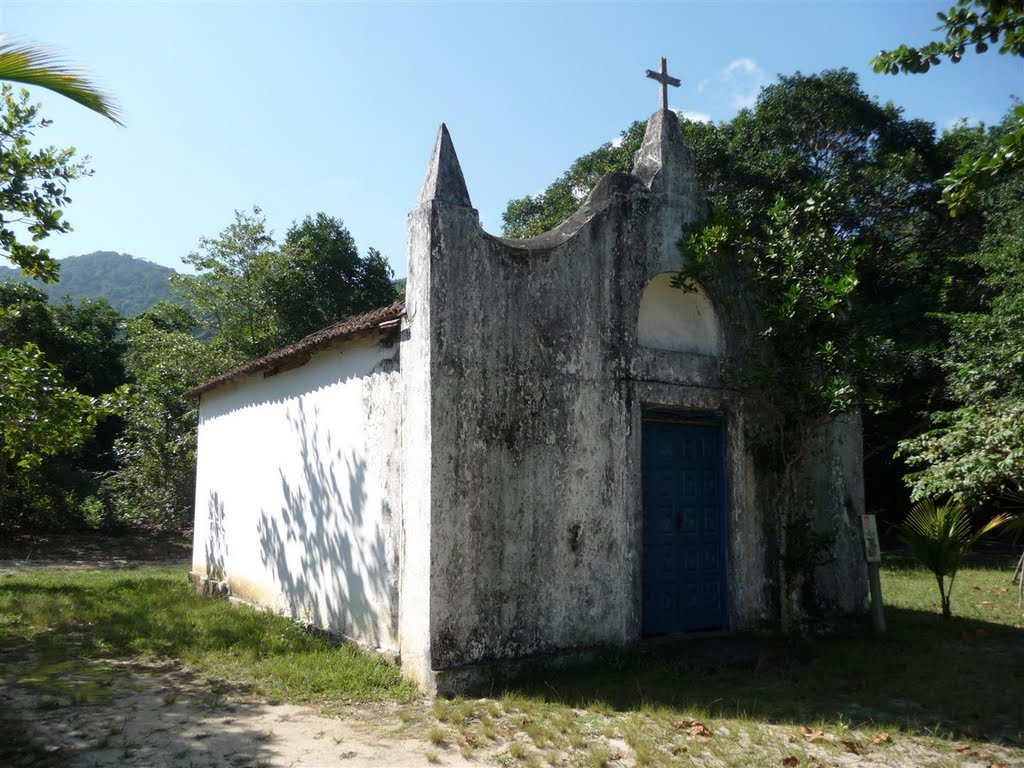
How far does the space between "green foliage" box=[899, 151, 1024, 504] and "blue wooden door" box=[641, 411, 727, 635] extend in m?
2.09

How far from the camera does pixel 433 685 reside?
6.55m

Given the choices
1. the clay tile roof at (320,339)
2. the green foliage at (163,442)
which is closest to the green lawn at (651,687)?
the clay tile roof at (320,339)

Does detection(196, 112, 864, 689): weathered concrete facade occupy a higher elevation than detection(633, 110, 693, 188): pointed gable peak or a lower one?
lower

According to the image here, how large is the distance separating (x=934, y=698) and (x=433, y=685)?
419 cm

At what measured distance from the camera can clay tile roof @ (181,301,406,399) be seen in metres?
7.72

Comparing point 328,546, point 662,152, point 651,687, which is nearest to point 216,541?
point 328,546

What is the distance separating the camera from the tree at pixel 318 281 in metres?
22.4

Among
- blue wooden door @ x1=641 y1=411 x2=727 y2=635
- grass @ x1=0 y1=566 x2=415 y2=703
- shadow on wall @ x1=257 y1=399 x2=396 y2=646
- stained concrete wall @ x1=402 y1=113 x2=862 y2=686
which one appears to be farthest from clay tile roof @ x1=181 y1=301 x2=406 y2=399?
grass @ x1=0 y1=566 x2=415 y2=703

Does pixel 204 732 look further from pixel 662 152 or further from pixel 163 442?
pixel 163 442

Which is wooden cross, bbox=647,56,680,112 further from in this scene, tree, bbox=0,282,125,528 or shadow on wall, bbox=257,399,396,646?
tree, bbox=0,282,125,528

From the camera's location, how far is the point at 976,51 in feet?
19.1

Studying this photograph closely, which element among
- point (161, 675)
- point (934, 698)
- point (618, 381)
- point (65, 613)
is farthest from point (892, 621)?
point (65, 613)

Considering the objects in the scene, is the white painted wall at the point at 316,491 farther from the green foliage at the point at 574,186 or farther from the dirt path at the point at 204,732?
the green foliage at the point at 574,186

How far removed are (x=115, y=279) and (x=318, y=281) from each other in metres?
114
